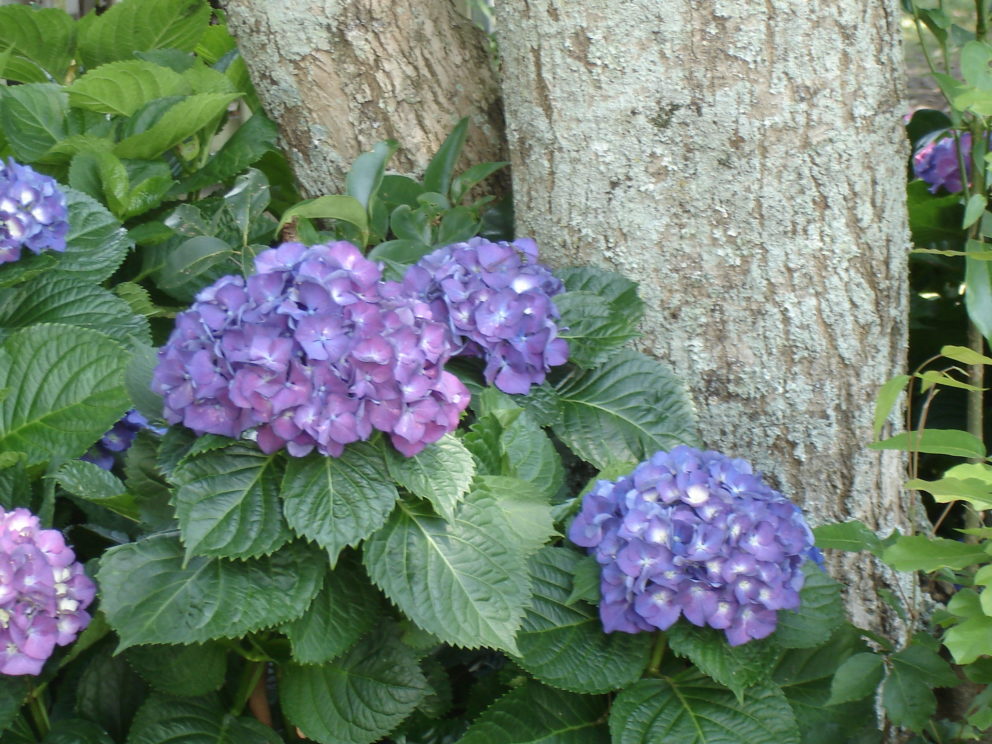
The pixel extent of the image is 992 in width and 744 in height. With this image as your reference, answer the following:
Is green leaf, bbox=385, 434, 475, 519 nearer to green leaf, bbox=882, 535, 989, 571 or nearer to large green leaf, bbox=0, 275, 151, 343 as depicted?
green leaf, bbox=882, 535, 989, 571

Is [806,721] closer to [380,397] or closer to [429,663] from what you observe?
[429,663]

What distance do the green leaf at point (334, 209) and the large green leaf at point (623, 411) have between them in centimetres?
45

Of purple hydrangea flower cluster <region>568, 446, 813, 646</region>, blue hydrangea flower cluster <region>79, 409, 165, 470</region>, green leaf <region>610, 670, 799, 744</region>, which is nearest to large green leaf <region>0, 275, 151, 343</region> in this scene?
blue hydrangea flower cluster <region>79, 409, 165, 470</region>

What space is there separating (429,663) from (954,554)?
78cm

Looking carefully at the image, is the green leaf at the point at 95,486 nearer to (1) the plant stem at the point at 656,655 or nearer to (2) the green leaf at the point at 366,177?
(2) the green leaf at the point at 366,177

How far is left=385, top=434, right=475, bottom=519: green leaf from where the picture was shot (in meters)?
1.32

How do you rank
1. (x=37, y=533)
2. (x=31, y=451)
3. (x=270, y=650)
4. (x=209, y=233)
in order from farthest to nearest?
(x=209, y=233)
(x=31, y=451)
(x=270, y=650)
(x=37, y=533)

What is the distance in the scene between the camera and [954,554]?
1.36 meters

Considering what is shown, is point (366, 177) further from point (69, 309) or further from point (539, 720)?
point (539, 720)

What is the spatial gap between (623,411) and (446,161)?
0.62m

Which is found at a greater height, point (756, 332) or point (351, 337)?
point (351, 337)

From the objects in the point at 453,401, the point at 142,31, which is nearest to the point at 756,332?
the point at 453,401

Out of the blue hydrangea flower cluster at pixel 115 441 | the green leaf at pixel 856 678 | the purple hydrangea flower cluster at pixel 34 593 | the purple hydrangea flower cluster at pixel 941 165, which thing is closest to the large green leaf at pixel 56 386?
the blue hydrangea flower cluster at pixel 115 441

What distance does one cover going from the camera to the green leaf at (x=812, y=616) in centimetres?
151
